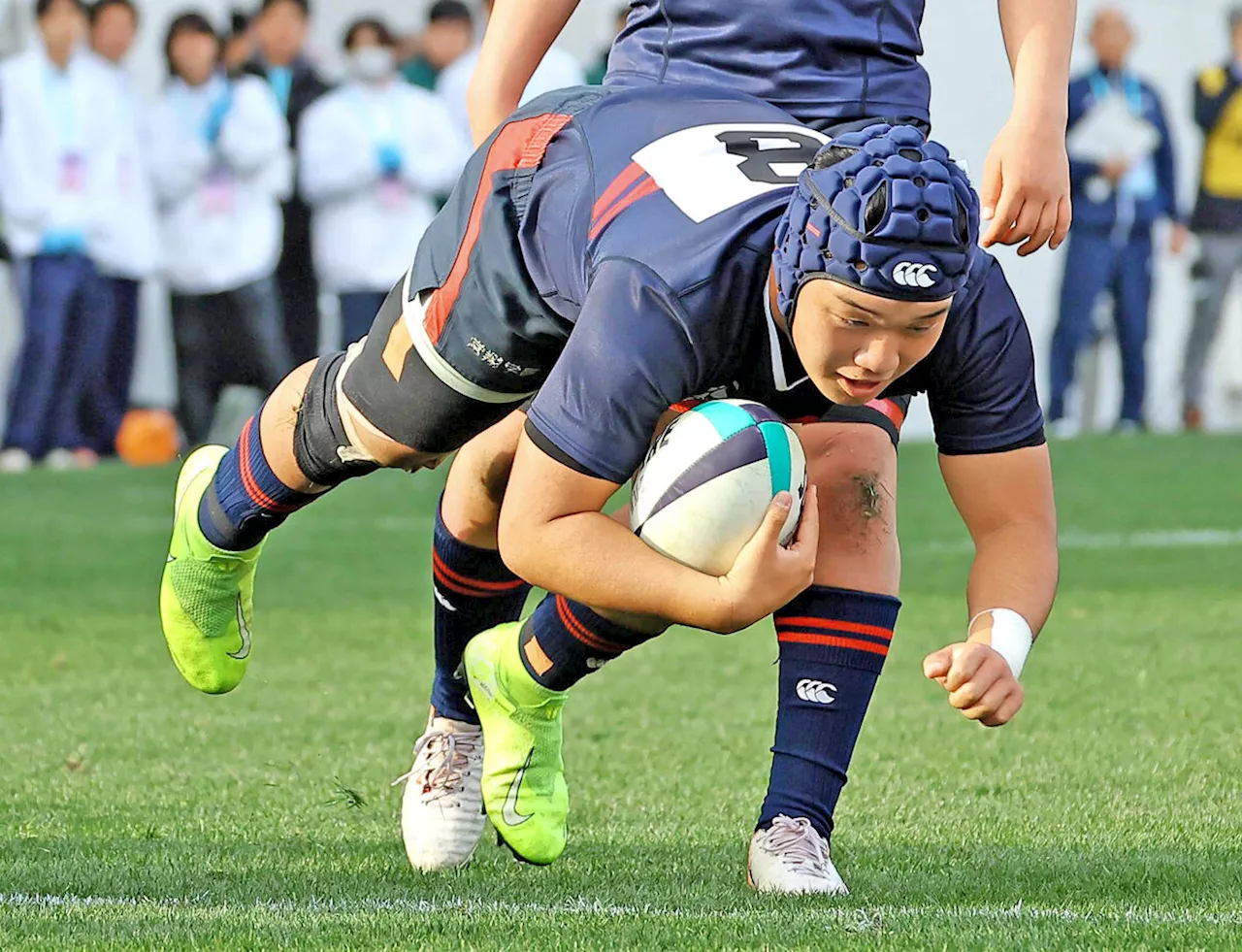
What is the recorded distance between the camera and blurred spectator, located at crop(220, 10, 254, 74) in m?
13.9

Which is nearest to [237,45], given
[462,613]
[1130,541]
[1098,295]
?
[1098,295]

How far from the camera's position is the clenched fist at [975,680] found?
342 cm

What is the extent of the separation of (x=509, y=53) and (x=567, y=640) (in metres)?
1.23

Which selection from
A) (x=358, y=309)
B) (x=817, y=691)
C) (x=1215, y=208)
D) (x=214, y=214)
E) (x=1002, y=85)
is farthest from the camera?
(x=1002, y=85)

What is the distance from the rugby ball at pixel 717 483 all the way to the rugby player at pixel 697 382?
7cm

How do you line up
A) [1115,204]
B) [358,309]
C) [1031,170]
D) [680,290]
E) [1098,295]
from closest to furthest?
1. [680,290]
2. [1031,170]
3. [358,309]
4. [1115,204]
5. [1098,295]

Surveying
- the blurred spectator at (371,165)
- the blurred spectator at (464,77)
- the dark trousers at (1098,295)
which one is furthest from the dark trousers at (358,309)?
the dark trousers at (1098,295)

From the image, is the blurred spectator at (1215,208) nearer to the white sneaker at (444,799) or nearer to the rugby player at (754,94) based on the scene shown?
the rugby player at (754,94)

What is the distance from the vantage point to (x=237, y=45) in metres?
14.0

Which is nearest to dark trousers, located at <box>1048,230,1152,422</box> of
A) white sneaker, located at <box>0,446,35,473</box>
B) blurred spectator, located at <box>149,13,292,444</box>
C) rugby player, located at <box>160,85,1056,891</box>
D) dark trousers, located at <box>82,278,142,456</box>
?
blurred spectator, located at <box>149,13,292,444</box>

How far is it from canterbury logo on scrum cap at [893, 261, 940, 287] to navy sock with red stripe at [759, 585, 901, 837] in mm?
639

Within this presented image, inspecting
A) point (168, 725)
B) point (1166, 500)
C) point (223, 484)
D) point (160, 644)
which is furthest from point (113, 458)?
point (223, 484)

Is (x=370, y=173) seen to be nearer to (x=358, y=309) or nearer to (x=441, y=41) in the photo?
(x=358, y=309)

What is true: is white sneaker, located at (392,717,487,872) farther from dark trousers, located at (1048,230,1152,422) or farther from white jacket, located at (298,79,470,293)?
dark trousers, located at (1048,230,1152,422)
